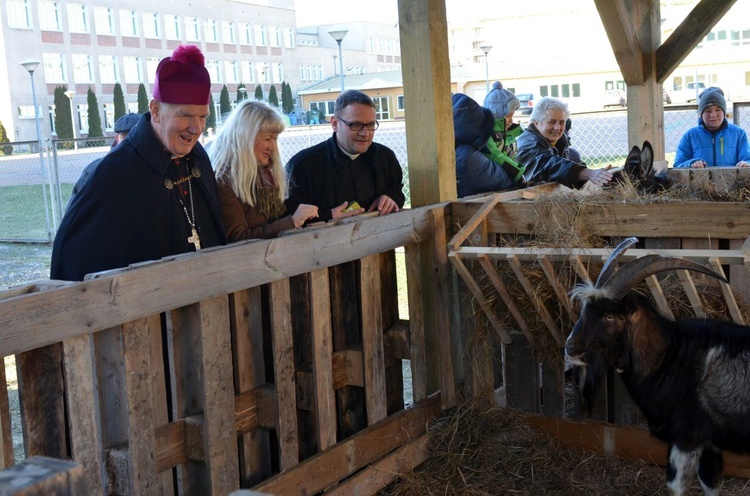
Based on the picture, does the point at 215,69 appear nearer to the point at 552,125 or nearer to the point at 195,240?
the point at 552,125

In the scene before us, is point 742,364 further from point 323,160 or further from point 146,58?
point 146,58

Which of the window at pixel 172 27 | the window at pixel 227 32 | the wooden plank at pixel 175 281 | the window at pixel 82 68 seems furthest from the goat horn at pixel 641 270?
the window at pixel 227 32

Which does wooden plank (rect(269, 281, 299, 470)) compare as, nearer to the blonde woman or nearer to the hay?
the blonde woman

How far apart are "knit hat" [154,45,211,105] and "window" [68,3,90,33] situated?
4862 centimetres

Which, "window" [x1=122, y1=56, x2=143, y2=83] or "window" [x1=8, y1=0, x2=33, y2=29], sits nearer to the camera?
"window" [x1=8, y1=0, x2=33, y2=29]

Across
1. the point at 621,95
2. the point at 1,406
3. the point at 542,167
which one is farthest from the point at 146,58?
the point at 1,406

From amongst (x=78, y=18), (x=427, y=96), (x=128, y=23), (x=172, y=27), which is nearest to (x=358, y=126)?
(x=427, y=96)

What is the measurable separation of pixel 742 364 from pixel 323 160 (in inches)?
102

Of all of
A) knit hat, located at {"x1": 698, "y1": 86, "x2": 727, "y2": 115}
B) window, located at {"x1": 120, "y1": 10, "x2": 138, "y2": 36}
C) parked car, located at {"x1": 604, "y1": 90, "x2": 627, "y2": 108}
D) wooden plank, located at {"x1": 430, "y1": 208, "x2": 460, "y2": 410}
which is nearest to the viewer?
wooden plank, located at {"x1": 430, "y1": 208, "x2": 460, "y2": 410}

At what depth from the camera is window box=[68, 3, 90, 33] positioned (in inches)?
1911

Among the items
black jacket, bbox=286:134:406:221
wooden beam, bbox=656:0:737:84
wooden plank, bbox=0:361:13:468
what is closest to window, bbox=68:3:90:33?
wooden beam, bbox=656:0:737:84

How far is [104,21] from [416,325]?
1969 inches

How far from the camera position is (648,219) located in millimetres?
4789

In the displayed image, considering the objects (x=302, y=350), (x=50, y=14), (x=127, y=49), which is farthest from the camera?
(x=127, y=49)
